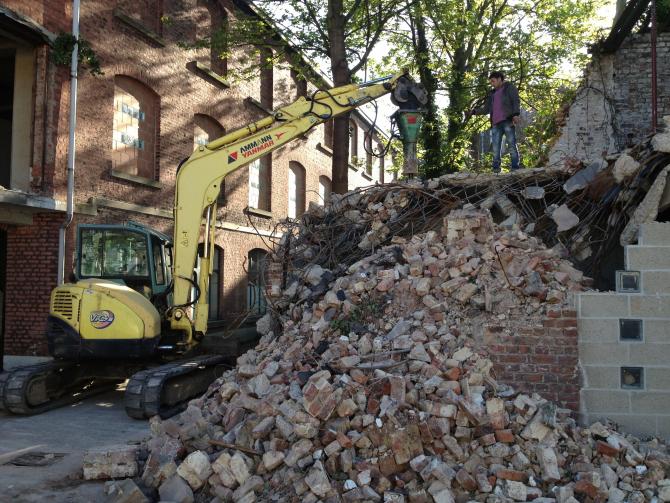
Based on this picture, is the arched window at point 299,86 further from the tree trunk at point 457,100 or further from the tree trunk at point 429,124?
the tree trunk at point 457,100

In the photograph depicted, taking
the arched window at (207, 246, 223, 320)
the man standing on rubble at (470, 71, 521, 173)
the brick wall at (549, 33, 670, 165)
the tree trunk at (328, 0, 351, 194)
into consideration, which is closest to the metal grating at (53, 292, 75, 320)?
the man standing on rubble at (470, 71, 521, 173)

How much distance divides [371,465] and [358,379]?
2.62 feet

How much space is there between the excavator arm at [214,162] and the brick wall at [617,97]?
14.5ft

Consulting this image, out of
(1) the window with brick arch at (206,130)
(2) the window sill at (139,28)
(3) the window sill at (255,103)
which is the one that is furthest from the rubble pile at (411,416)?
(3) the window sill at (255,103)

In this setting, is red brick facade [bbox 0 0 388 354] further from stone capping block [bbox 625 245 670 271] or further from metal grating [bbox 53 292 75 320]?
stone capping block [bbox 625 245 670 271]

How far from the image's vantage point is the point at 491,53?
17375 mm

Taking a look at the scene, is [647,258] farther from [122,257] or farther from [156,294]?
[122,257]

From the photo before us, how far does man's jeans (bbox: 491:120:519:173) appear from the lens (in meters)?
8.83

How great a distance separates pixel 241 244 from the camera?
16.4 m

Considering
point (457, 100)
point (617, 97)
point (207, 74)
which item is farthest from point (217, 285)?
point (617, 97)

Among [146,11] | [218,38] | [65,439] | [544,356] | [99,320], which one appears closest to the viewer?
[544,356]

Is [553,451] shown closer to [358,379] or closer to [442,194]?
[358,379]

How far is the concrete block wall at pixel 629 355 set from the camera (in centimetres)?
564

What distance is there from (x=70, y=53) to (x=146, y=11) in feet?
10.4
